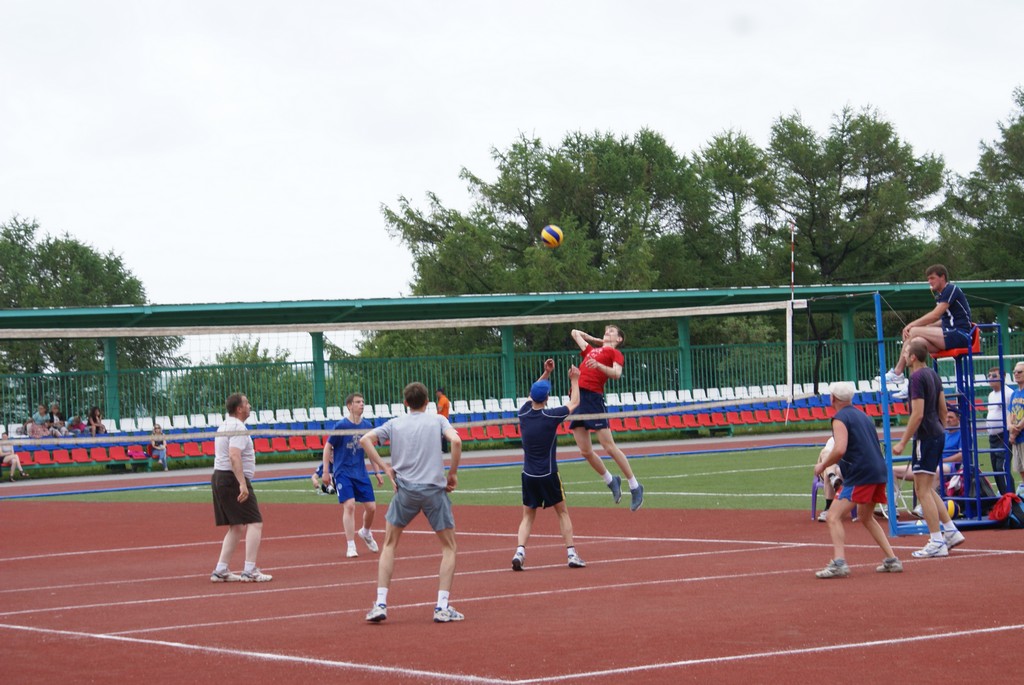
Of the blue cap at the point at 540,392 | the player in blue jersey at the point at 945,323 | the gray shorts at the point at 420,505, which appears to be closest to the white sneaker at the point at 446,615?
the gray shorts at the point at 420,505

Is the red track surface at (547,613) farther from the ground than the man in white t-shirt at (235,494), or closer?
closer

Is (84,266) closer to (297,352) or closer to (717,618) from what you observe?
(297,352)

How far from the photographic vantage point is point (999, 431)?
17125 mm

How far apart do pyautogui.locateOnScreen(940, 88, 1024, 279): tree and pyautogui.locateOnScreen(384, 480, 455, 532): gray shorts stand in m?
70.2

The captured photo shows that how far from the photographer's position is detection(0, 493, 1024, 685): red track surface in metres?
8.43

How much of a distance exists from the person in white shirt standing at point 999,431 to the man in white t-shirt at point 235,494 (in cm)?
851

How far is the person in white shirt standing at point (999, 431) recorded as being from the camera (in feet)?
52.2

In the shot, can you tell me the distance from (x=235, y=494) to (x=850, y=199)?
65750mm

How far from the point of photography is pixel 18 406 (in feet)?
126

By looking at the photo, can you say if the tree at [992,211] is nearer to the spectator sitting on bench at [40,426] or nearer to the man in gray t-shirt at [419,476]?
the spectator sitting on bench at [40,426]

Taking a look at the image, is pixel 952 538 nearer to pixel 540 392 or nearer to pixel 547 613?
pixel 540 392

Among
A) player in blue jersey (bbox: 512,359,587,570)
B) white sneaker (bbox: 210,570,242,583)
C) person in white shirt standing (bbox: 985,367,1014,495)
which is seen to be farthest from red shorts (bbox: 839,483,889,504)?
white sneaker (bbox: 210,570,242,583)

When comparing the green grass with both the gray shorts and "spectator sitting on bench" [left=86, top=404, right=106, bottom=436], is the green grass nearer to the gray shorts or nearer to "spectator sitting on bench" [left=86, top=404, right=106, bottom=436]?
"spectator sitting on bench" [left=86, top=404, right=106, bottom=436]

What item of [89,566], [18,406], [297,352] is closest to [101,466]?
[18,406]
